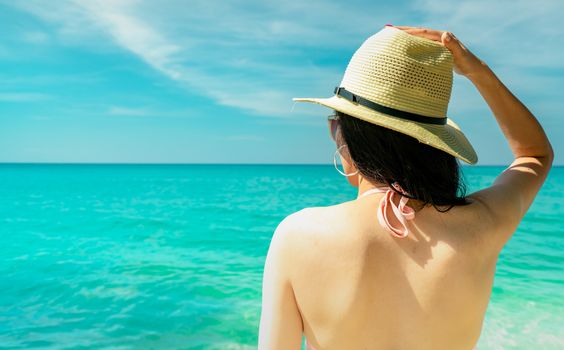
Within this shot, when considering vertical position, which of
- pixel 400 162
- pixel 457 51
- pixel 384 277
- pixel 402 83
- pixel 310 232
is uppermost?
pixel 457 51

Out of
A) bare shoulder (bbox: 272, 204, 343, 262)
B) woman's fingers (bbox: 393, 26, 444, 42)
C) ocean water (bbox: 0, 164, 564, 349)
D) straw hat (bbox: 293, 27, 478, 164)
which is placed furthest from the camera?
ocean water (bbox: 0, 164, 564, 349)

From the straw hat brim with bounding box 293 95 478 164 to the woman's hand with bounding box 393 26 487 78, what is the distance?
0.24 m

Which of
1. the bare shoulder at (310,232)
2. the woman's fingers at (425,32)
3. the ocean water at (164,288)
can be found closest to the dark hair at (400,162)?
the bare shoulder at (310,232)

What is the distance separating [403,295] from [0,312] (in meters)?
6.57

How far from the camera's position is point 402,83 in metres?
1.26

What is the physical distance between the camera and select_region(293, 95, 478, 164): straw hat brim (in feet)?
3.83

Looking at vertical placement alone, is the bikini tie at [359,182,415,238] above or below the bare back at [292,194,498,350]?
above

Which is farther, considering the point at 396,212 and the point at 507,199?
the point at 507,199

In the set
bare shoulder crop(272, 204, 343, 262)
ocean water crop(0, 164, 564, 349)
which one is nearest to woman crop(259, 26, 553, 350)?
bare shoulder crop(272, 204, 343, 262)

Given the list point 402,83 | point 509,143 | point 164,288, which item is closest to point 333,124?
point 402,83

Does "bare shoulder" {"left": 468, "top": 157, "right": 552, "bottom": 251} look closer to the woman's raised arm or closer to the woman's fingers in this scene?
the woman's raised arm

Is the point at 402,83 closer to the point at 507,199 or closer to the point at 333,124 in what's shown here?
the point at 333,124

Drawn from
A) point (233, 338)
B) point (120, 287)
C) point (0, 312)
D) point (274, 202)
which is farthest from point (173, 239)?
point (274, 202)

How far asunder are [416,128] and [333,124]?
0.69 feet
